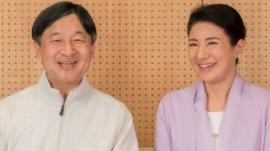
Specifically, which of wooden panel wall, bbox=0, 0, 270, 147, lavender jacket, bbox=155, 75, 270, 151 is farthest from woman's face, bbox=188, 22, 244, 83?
wooden panel wall, bbox=0, 0, 270, 147

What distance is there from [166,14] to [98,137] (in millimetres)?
721

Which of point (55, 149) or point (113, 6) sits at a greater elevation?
point (113, 6)

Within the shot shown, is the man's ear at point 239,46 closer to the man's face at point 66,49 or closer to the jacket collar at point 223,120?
the jacket collar at point 223,120

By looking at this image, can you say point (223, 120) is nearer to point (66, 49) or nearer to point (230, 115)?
point (230, 115)

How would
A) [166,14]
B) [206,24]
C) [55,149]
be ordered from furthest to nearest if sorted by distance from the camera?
[166,14] → [206,24] → [55,149]

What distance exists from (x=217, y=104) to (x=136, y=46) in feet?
1.60

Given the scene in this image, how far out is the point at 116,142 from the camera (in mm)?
1789

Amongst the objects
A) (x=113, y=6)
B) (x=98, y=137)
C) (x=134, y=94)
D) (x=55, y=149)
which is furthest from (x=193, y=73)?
(x=55, y=149)

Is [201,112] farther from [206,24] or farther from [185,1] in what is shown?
[185,1]

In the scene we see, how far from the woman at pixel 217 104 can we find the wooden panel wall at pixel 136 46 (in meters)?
0.27

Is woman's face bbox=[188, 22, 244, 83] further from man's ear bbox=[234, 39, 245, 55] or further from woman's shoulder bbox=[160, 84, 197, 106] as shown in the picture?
woman's shoulder bbox=[160, 84, 197, 106]

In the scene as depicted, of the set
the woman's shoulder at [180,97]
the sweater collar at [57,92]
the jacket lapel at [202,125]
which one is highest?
the sweater collar at [57,92]

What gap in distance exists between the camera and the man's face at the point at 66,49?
1.75m

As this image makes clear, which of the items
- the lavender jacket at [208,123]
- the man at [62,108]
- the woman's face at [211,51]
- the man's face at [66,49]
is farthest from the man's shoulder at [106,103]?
the woman's face at [211,51]
